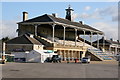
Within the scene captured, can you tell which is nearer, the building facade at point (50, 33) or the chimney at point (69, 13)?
the building facade at point (50, 33)

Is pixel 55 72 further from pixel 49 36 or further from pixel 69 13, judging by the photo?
pixel 69 13

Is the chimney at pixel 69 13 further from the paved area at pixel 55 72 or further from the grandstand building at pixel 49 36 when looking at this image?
the paved area at pixel 55 72

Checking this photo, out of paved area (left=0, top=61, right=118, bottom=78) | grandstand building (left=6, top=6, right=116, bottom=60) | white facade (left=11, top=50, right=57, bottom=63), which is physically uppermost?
grandstand building (left=6, top=6, right=116, bottom=60)

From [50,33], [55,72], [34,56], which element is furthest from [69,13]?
[55,72]

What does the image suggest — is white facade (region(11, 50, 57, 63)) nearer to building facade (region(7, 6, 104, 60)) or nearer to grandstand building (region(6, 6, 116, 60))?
grandstand building (region(6, 6, 116, 60))

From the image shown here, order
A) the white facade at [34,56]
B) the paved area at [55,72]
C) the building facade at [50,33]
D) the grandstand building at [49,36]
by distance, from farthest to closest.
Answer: the building facade at [50,33] → the grandstand building at [49,36] → the white facade at [34,56] → the paved area at [55,72]

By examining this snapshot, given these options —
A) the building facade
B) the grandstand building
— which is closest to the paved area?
the grandstand building

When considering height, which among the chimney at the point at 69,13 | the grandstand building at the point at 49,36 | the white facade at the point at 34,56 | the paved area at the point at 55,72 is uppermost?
the chimney at the point at 69,13

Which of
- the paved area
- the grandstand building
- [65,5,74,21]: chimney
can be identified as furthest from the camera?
[65,5,74,21]: chimney

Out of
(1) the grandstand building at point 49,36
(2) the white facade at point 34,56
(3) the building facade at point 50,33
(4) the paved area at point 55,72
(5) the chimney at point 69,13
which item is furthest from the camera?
(5) the chimney at point 69,13

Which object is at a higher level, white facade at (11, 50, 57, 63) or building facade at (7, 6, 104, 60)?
building facade at (7, 6, 104, 60)

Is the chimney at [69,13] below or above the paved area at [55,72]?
above

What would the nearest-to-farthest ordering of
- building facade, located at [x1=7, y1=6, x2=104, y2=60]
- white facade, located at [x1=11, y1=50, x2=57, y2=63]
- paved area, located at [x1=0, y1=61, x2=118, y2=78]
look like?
1. paved area, located at [x1=0, y1=61, x2=118, y2=78]
2. white facade, located at [x1=11, y1=50, x2=57, y2=63]
3. building facade, located at [x1=7, y1=6, x2=104, y2=60]

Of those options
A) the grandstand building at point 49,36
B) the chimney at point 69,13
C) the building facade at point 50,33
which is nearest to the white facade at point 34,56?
the grandstand building at point 49,36
